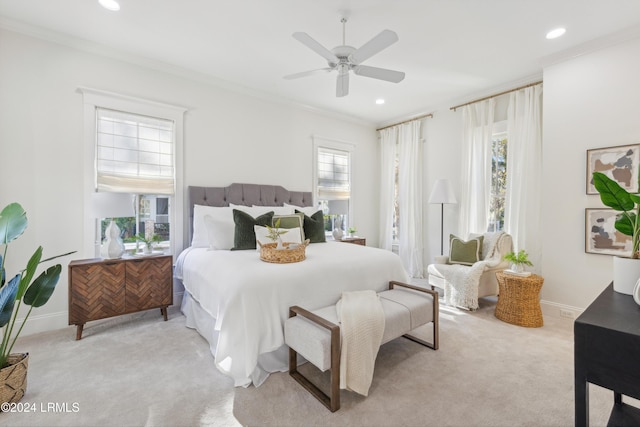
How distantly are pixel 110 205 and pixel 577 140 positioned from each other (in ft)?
16.4

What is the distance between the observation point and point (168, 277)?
122 inches

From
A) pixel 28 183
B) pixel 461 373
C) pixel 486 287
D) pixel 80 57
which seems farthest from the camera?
pixel 486 287

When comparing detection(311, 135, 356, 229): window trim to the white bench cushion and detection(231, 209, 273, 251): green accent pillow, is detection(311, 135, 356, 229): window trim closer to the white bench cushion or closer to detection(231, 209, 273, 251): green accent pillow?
detection(231, 209, 273, 251): green accent pillow

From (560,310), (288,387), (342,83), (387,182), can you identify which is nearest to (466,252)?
(560,310)

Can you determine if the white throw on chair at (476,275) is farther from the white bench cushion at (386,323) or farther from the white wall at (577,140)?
the white bench cushion at (386,323)

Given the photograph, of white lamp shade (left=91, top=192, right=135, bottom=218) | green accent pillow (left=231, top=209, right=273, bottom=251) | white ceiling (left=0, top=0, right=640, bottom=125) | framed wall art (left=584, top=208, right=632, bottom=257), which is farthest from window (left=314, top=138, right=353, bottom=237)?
framed wall art (left=584, top=208, right=632, bottom=257)

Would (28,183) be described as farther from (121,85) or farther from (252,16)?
(252,16)

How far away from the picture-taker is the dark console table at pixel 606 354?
74 centimetres

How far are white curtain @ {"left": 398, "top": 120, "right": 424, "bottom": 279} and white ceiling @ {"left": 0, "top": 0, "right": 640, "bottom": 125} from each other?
1.37 m

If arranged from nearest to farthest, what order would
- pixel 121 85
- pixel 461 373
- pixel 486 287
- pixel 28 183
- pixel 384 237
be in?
pixel 461 373 < pixel 28 183 < pixel 121 85 < pixel 486 287 < pixel 384 237

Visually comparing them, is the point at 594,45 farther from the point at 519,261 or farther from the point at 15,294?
the point at 15,294

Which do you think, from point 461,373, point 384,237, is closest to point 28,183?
point 461,373

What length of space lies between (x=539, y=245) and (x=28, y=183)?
5750 mm

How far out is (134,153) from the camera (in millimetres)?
3311
